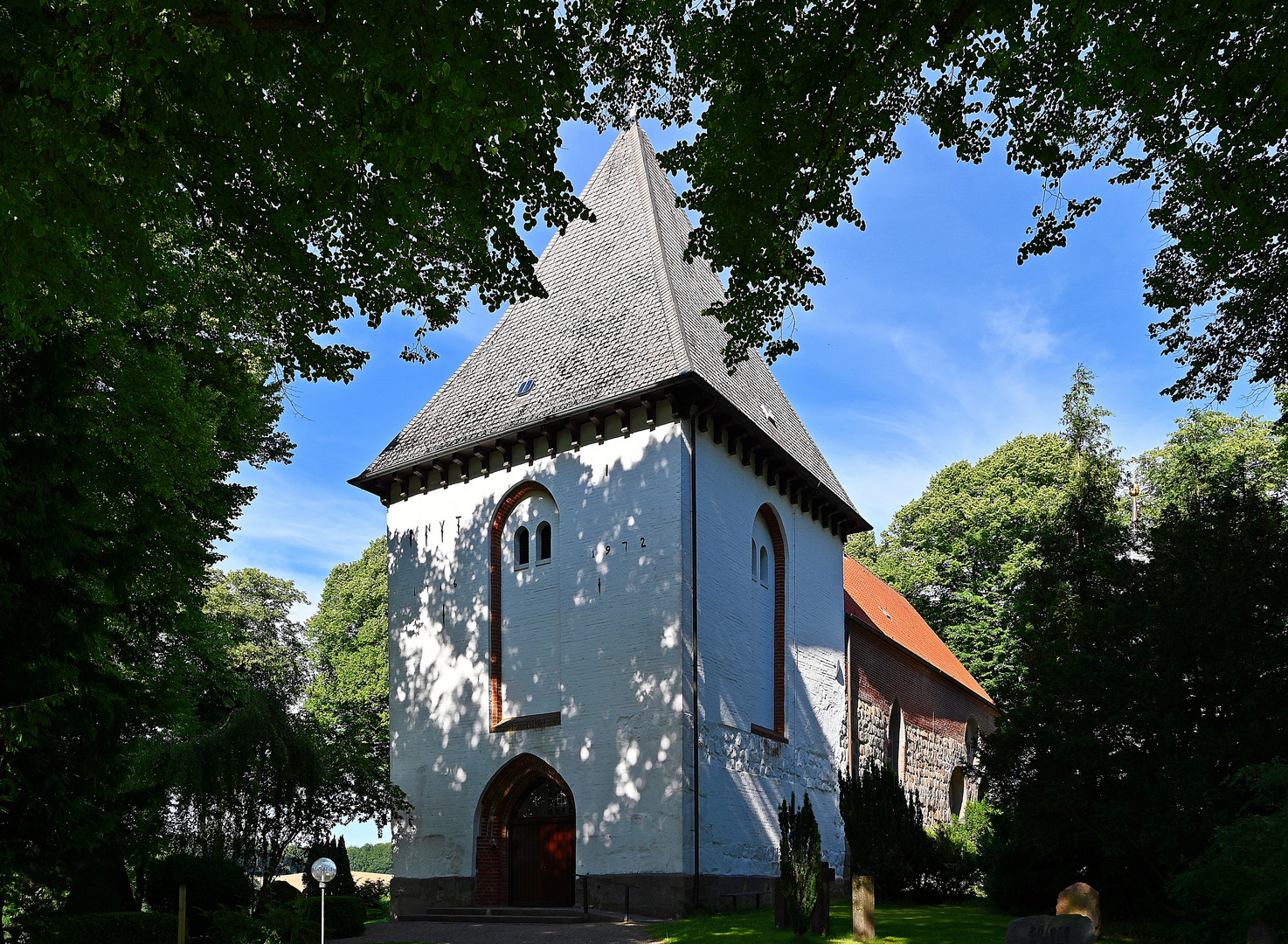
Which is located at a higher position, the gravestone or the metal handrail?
the gravestone

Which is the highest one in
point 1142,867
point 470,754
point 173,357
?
point 173,357

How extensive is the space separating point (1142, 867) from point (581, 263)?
15.0m

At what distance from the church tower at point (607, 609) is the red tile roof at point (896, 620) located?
4365mm

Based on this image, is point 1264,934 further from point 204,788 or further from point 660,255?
point 660,255

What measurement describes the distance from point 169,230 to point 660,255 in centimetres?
1030

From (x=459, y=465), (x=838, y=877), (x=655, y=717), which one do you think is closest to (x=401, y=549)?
(x=459, y=465)

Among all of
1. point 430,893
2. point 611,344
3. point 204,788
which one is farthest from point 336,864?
point 611,344

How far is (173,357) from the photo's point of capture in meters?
12.9

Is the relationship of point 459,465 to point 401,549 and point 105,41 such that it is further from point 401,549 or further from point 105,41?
point 105,41

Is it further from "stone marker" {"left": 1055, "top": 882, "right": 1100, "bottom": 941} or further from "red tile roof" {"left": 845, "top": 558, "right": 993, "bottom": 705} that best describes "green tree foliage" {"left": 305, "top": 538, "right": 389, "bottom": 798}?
"stone marker" {"left": 1055, "top": 882, "right": 1100, "bottom": 941}

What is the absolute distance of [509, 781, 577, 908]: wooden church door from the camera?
17438 mm

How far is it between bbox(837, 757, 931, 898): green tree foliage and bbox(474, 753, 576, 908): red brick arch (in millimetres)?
7157

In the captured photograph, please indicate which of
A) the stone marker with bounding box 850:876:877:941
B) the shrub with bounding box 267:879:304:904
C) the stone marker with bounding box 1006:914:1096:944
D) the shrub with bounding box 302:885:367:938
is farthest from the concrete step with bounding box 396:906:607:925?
the stone marker with bounding box 1006:914:1096:944

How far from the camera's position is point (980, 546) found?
33.6 meters
